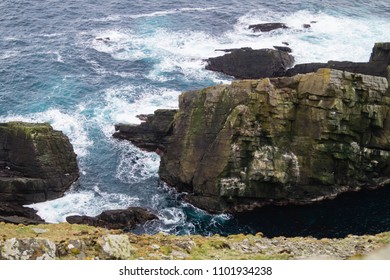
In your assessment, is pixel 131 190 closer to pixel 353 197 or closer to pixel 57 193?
pixel 57 193

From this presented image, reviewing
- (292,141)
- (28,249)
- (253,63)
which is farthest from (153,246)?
(253,63)

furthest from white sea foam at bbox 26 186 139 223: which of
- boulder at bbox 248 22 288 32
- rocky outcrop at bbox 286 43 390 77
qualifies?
boulder at bbox 248 22 288 32

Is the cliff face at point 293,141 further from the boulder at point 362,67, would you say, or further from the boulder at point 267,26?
the boulder at point 267,26

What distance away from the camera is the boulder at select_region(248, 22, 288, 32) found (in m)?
101

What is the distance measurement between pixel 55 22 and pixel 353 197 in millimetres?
77037

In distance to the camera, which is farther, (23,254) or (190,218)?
(190,218)

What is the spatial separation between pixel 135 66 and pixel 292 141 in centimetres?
4091

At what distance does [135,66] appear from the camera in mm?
92000

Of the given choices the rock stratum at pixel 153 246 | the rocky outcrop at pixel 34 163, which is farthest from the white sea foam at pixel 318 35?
the rock stratum at pixel 153 246

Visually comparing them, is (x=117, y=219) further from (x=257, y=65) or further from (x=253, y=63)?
(x=253, y=63)

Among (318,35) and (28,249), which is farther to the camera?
(318,35)

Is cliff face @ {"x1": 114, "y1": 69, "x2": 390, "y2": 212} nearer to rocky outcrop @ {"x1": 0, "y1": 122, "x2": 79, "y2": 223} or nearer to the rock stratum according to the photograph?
rocky outcrop @ {"x1": 0, "y1": 122, "x2": 79, "y2": 223}

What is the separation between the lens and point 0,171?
63.4 metres
